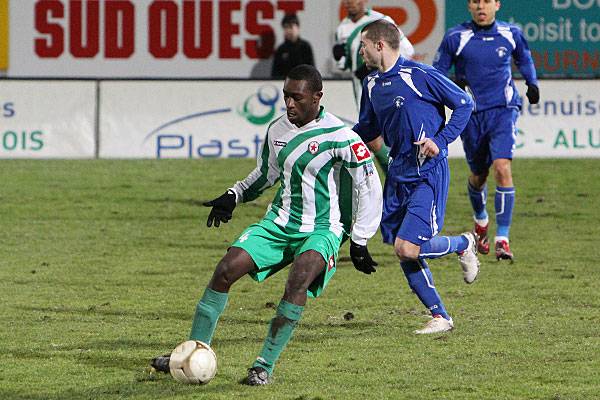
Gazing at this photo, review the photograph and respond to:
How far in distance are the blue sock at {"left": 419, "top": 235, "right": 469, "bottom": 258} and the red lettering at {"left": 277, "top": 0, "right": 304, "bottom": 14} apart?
15112 millimetres

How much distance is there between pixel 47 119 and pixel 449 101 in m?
12.0

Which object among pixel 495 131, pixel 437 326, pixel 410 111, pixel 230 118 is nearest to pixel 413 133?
pixel 410 111

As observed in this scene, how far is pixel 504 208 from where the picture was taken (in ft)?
41.4

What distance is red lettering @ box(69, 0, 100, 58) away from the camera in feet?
80.1

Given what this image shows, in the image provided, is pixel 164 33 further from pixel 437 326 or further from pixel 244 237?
pixel 244 237

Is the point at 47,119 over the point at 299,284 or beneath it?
beneath

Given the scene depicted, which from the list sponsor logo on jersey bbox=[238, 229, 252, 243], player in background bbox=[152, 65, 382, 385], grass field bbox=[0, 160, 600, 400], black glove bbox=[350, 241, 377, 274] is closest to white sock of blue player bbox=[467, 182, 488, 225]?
grass field bbox=[0, 160, 600, 400]

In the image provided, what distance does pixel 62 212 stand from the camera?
53.6ft

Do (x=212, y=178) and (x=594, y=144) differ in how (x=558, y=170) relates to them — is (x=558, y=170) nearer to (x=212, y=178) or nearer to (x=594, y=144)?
(x=594, y=144)

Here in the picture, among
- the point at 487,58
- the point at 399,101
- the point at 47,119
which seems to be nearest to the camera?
the point at 399,101

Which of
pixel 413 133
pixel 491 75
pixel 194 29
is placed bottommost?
pixel 194 29

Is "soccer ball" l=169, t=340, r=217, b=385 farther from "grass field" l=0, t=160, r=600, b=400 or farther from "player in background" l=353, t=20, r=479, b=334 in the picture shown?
"player in background" l=353, t=20, r=479, b=334

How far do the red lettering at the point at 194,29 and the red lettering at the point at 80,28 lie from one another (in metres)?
1.45

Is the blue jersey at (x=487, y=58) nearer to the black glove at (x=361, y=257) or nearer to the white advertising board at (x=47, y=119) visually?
the black glove at (x=361, y=257)
